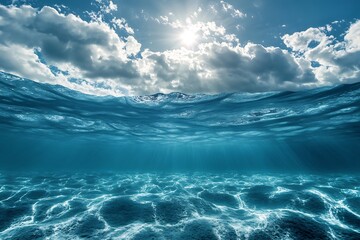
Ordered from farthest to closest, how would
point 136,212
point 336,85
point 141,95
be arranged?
1. point 141,95
2. point 336,85
3. point 136,212

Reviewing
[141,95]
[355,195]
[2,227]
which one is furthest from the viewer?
[141,95]

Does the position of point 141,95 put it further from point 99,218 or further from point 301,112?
point 301,112

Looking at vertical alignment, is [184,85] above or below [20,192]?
above

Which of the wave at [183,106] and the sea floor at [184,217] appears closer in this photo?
the sea floor at [184,217]

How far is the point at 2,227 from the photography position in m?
9.02

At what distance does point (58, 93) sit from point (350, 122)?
34.9 m

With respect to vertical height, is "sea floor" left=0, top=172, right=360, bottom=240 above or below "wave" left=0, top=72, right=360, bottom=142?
below

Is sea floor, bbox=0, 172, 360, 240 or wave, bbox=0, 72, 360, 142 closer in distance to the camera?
sea floor, bbox=0, 172, 360, 240

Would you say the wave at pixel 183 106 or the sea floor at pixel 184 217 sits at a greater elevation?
the wave at pixel 183 106

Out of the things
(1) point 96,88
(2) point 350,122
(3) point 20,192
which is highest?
(1) point 96,88

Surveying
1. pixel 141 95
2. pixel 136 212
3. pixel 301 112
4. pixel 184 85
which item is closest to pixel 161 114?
pixel 141 95

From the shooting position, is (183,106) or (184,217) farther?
(183,106)

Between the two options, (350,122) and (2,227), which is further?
(350,122)

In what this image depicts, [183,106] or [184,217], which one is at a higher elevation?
[183,106]
